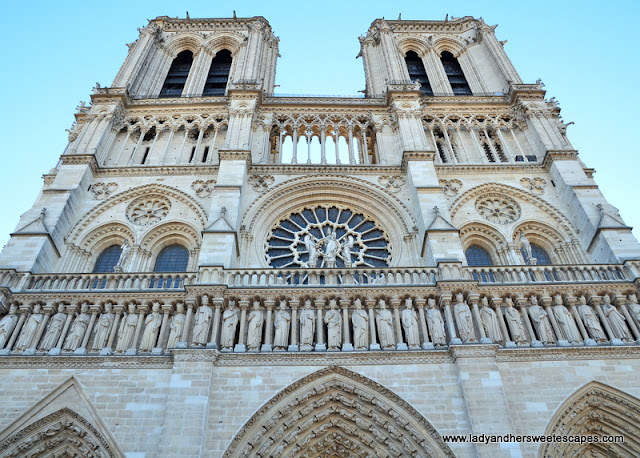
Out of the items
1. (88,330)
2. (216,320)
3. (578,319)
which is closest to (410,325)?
(578,319)

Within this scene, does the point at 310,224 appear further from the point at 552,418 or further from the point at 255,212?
the point at 552,418

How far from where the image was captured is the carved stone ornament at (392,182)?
619 inches

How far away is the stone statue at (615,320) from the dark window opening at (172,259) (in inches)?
406

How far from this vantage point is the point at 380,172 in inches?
638

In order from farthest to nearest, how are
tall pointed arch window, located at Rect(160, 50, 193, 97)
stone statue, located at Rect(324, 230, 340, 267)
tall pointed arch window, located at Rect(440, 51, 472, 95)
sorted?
tall pointed arch window, located at Rect(440, 51, 472, 95), tall pointed arch window, located at Rect(160, 50, 193, 97), stone statue, located at Rect(324, 230, 340, 267)

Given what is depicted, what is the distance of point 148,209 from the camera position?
50.4 feet

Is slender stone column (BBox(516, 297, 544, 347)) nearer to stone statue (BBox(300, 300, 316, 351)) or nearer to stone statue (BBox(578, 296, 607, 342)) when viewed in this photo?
stone statue (BBox(578, 296, 607, 342))

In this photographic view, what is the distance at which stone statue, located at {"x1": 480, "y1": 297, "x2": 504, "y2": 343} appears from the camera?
10.9 m

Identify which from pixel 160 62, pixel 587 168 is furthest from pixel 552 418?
pixel 160 62

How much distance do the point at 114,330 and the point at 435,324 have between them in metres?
6.77

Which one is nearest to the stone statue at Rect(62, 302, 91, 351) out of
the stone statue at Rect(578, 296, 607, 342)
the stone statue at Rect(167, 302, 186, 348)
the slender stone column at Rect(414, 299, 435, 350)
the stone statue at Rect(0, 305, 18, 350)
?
the stone statue at Rect(0, 305, 18, 350)

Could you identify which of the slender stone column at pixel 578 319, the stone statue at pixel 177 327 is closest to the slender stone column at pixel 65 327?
the stone statue at pixel 177 327

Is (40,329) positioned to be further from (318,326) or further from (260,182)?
(260,182)

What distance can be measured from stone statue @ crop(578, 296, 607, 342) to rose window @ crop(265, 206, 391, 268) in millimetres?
4889
